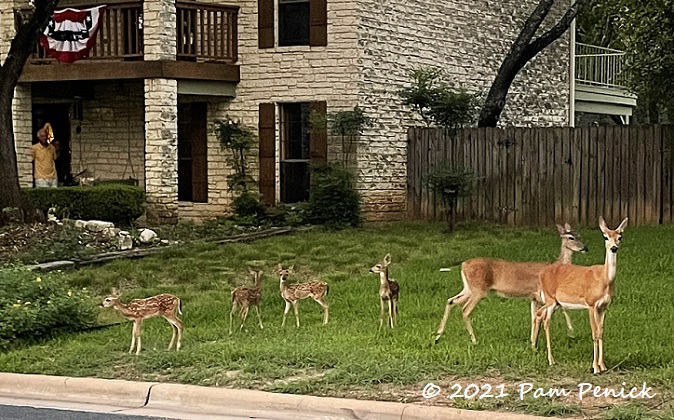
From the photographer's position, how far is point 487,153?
21.1 m

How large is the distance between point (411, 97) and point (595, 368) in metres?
12.7

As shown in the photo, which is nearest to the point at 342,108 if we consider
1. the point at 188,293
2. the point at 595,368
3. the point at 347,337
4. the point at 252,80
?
the point at 252,80

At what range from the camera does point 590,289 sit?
8781mm

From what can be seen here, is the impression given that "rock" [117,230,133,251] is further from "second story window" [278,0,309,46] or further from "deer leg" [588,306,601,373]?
"deer leg" [588,306,601,373]

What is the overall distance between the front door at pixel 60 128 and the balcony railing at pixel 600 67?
46.5 feet

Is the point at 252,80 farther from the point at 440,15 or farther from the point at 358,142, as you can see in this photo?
the point at 440,15

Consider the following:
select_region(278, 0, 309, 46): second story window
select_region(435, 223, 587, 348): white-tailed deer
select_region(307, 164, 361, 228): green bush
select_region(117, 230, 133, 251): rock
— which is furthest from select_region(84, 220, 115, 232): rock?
select_region(435, 223, 587, 348): white-tailed deer

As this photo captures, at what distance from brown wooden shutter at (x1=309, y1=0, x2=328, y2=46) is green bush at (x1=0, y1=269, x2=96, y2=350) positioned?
10932 mm

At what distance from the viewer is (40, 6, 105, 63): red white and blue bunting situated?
21859mm

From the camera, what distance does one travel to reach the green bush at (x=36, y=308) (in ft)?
35.3

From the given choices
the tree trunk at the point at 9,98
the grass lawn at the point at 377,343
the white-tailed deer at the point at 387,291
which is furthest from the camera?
the tree trunk at the point at 9,98

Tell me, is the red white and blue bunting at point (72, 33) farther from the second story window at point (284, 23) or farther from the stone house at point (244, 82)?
the second story window at point (284, 23)

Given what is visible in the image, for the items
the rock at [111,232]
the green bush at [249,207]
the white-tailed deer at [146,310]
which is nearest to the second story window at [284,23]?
the green bush at [249,207]

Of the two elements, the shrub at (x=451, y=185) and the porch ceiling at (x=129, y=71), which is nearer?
the shrub at (x=451, y=185)
